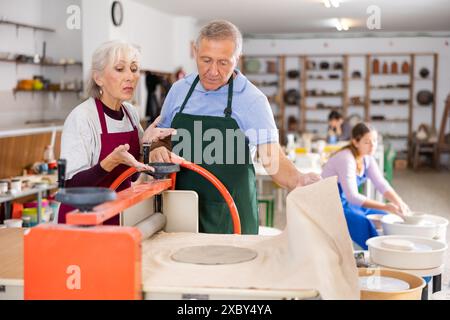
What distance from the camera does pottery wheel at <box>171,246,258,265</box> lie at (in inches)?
69.2

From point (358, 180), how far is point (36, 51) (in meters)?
7.07

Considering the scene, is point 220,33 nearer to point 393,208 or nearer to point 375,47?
point 393,208

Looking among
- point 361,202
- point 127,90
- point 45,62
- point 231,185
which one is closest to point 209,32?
point 127,90

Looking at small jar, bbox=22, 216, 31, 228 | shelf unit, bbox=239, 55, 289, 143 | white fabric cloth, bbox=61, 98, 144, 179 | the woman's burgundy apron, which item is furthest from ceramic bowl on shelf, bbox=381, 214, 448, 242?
shelf unit, bbox=239, 55, 289, 143

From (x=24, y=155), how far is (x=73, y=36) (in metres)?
4.49

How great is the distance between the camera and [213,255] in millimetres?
1830

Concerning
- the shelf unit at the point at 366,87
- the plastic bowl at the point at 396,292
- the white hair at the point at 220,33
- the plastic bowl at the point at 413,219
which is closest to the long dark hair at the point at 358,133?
the plastic bowl at the point at 413,219

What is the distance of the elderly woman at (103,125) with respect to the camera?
2393 millimetres

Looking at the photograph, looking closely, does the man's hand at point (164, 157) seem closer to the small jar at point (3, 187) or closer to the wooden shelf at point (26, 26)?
the small jar at point (3, 187)

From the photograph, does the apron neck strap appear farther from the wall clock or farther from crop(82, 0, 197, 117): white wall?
the wall clock

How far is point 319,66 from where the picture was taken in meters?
14.9

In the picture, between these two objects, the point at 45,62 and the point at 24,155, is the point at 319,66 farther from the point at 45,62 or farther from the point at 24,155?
the point at 24,155

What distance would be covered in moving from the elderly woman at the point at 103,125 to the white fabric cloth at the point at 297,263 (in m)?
0.58

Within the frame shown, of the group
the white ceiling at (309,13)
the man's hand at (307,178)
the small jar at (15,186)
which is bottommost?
the small jar at (15,186)
